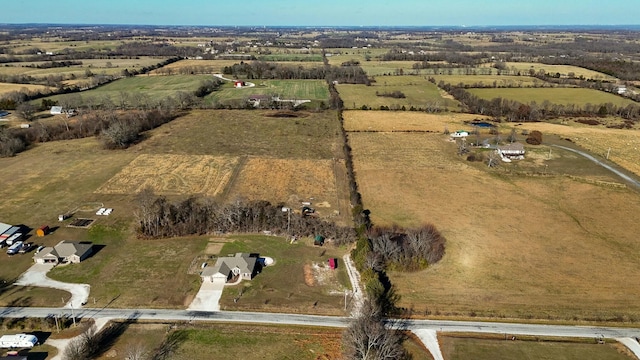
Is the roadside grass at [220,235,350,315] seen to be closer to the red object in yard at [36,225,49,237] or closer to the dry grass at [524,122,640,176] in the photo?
the red object in yard at [36,225,49,237]

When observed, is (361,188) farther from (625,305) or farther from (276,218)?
(625,305)

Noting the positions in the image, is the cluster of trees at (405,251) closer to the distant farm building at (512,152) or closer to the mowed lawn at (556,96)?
the distant farm building at (512,152)

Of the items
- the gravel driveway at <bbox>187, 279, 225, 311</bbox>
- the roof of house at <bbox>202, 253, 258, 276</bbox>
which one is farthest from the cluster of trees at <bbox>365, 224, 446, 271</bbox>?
the gravel driveway at <bbox>187, 279, 225, 311</bbox>

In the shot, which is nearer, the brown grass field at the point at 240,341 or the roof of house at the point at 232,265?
the brown grass field at the point at 240,341

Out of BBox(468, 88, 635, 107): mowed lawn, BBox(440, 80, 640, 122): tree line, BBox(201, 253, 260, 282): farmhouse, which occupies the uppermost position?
BBox(468, 88, 635, 107): mowed lawn

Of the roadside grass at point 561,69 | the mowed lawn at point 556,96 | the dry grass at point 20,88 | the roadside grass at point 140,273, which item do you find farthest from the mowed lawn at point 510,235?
the roadside grass at point 561,69

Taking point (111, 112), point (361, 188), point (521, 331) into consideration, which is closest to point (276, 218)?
point (361, 188)

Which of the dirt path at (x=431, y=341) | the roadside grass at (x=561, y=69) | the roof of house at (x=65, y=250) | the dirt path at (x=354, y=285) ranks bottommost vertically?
the dirt path at (x=431, y=341)
